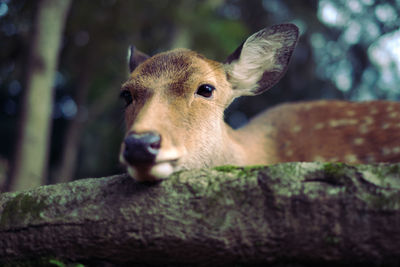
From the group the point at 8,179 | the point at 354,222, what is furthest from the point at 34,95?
the point at 354,222

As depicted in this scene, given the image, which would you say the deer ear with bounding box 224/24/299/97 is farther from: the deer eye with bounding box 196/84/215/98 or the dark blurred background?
the dark blurred background

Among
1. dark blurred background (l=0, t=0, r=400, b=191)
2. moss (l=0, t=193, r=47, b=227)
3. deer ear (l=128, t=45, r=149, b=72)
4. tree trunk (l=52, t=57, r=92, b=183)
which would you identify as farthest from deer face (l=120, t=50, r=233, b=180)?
tree trunk (l=52, t=57, r=92, b=183)

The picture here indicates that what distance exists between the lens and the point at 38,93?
6.27 m

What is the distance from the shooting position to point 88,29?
991cm

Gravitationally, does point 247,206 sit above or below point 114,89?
below

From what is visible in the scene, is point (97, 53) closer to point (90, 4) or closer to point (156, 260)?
point (90, 4)

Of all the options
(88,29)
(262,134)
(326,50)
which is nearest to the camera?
(262,134)

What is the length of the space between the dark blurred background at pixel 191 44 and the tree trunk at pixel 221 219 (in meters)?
5.67

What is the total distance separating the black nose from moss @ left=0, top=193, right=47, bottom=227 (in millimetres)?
679

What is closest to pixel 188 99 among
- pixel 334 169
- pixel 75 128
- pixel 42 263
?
pixel 334 169

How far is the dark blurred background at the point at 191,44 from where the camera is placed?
9055mm

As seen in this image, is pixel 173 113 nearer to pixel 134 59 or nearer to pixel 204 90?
pixel 204 90

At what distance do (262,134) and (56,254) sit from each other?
3.03 metres

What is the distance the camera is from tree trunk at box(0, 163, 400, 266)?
1981mm
